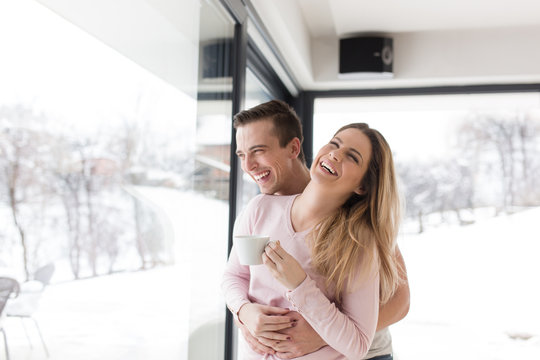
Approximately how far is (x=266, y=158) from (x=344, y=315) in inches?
23.1

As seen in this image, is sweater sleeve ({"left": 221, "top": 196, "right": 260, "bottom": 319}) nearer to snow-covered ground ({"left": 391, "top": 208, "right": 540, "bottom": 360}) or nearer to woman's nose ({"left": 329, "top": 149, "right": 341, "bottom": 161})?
woman's nose ({"left": 329, "top": 149, "right": 341, "bottom": 161})

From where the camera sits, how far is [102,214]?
115cm

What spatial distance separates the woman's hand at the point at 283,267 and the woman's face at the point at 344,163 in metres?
0.24

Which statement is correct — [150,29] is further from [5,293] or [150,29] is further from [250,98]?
[250,98]

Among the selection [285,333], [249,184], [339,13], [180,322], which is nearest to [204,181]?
[180,322]

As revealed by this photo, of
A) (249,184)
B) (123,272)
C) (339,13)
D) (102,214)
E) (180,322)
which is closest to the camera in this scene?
(102,214)

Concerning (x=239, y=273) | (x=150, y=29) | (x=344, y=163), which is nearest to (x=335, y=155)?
(x=344, y=163)

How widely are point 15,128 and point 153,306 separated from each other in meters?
0.76

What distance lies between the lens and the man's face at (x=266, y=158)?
4.99 ft

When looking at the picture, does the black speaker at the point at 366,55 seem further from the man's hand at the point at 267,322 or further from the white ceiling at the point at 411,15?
the man's hand at the point at 267,322

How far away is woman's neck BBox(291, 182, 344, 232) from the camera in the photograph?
49.2 inches

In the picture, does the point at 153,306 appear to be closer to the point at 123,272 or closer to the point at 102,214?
the point at 123,272

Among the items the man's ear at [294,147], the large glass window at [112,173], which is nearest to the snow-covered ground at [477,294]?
the large glass window at [112,173]

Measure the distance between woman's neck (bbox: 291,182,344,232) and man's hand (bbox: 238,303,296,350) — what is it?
0.23 m
